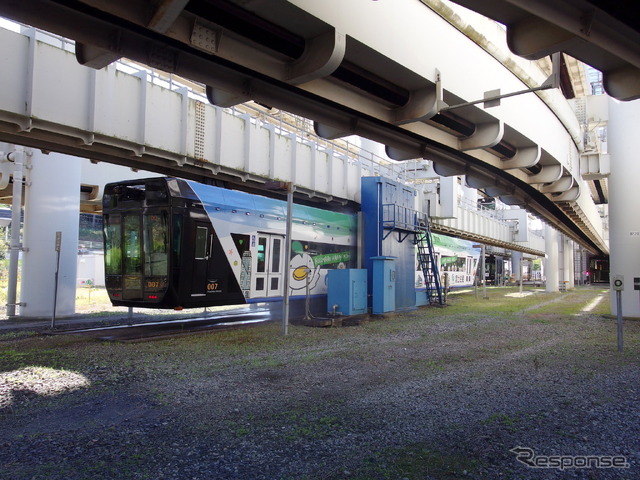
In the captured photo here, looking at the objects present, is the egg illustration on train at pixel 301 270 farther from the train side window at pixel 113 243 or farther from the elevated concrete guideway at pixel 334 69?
the train side window at pixel 113 243

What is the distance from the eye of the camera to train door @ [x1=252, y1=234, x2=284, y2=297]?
13.6 meters

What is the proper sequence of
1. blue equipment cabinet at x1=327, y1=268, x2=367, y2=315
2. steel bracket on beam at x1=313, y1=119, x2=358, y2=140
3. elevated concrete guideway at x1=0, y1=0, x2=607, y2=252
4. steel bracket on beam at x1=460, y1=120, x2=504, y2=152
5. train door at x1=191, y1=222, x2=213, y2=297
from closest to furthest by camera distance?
elevated concrete guideway at x1=0, y1=0, x2=607, y2=252 < steel bracket on beam at x1=313, y1=119, x2=358, y2=140 < steel bracket on beam at x1=460, y1=120, x2=504, y2=152 < train door at x1=191, y1=222, x2=213, y2=297 < blue equipment cabinet at x1=327, y1=268, x2=367, y2=315

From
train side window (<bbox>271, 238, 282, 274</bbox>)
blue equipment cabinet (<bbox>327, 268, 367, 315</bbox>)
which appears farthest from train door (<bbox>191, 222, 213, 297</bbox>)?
blue equipment cabinet (<bbox>327, 268, 367, 315</bbox>)

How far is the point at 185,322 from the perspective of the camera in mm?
14719

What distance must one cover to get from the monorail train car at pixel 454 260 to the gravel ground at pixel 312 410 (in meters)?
14.2

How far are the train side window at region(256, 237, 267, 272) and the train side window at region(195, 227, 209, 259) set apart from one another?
2053 mm

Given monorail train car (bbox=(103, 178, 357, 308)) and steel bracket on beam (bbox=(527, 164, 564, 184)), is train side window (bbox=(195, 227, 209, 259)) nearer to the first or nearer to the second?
monorail train car (bbox=(103, 178, 357, 308))

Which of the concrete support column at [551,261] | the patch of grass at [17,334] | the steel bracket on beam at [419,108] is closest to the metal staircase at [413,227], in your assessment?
the steel bracket on beam at [419,108]

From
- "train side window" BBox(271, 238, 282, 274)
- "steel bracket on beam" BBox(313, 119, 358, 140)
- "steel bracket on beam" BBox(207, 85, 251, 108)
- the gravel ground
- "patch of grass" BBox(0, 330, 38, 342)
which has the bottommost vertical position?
the gravel ground

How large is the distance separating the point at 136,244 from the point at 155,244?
60cm

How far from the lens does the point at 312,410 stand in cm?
592

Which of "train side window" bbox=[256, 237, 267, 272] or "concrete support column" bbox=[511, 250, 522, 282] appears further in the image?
"concrete support column" bbox=[511, 250, 522, 282]

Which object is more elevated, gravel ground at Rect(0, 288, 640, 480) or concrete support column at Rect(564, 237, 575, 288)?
concrete support column at Rect(564, 237, 575, 288)

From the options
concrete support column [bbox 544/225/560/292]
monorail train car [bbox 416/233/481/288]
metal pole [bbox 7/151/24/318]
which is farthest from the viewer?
concrete support column [bbox 544/225/560/292]
